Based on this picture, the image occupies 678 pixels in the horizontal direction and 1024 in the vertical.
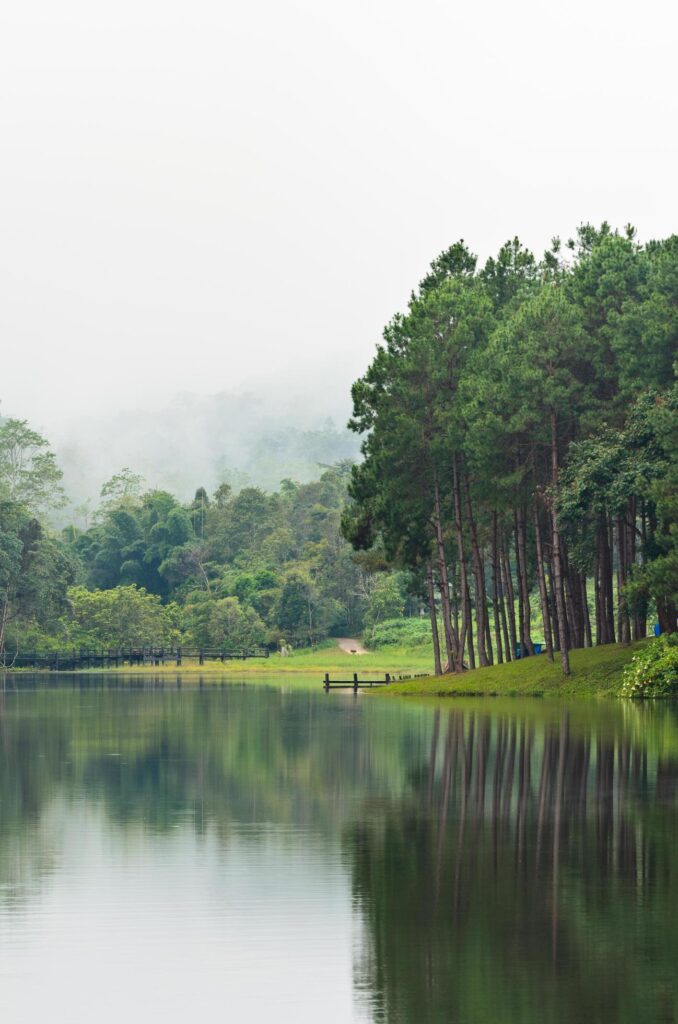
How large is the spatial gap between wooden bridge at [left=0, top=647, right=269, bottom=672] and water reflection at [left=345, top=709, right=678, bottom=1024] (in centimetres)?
11864

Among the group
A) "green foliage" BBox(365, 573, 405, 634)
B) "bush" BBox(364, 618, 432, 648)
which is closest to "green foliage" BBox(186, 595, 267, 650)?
"green foliage" BBox(365, 573, 405, 634)

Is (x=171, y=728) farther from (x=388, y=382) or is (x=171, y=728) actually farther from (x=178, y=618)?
(x=178, y=618)

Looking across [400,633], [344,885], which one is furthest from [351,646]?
[344,885]

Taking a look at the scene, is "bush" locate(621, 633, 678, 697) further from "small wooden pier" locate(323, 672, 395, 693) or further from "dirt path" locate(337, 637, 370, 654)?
"dirt path" locate(337, 637, 370, 654)

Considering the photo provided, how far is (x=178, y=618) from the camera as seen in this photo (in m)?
173

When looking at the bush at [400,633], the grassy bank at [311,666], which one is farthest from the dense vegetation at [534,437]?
the bush at [400,633]

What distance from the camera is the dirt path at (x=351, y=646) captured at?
506 ft

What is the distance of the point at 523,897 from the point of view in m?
17.5

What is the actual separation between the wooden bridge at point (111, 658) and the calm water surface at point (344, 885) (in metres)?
110

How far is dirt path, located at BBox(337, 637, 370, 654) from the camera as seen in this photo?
6078 inches

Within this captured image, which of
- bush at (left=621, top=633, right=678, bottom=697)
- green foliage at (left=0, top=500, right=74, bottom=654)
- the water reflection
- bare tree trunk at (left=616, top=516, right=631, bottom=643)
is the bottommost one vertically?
the water reflection

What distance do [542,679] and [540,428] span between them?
11.3m

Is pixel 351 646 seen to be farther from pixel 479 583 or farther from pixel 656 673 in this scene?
pixel 656 673

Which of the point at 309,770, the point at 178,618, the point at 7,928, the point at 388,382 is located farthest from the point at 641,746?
the point at 178,618
